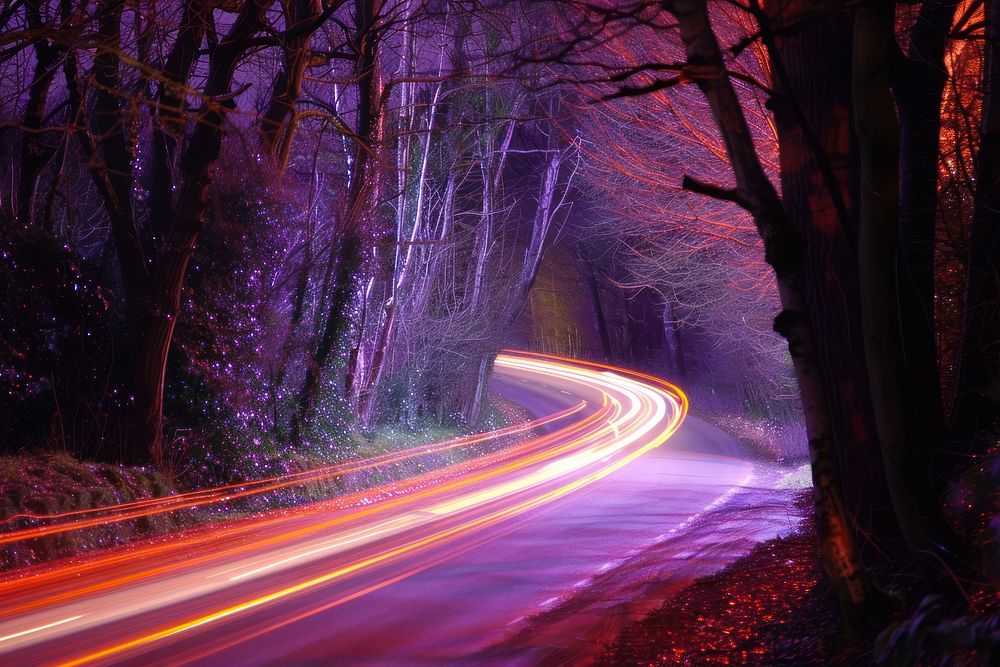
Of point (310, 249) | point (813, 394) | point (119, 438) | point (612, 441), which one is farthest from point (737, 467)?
point (813, 394)

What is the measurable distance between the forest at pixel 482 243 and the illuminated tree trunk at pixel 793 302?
18 millimetres

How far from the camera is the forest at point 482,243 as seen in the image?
4719 millimetres

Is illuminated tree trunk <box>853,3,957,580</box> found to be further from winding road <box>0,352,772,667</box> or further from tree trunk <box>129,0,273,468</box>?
tree trunk <box>129,0,273,468</box>

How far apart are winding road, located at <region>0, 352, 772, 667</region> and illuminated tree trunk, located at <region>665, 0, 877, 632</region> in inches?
115

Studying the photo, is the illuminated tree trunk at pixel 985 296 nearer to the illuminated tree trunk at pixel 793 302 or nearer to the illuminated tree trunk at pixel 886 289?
the illuminated tree trunk at pixel 886 289

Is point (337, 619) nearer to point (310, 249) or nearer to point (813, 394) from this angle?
point (813, 394)

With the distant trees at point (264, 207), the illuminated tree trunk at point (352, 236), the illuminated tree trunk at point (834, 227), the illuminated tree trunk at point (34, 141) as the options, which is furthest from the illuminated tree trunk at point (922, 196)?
the illuminated tree trunk at point (352, 236)

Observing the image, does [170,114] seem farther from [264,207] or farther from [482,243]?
[482,243]

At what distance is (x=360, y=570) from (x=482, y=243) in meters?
16.2

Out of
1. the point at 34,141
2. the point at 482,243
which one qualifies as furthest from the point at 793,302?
the point at 482,243

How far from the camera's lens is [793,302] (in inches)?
188

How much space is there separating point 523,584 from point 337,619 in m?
2.30

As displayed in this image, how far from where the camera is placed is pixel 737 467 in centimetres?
2188

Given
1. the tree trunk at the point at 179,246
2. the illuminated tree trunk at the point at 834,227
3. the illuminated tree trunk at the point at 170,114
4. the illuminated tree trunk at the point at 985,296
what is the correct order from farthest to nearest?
the tree trunk at the point at 179,246
the illuminated tree trunk at the point at 170,114
the illuminated tree trunk at the point at 985,296
the illuminated tree trunk at the point at 834,227
